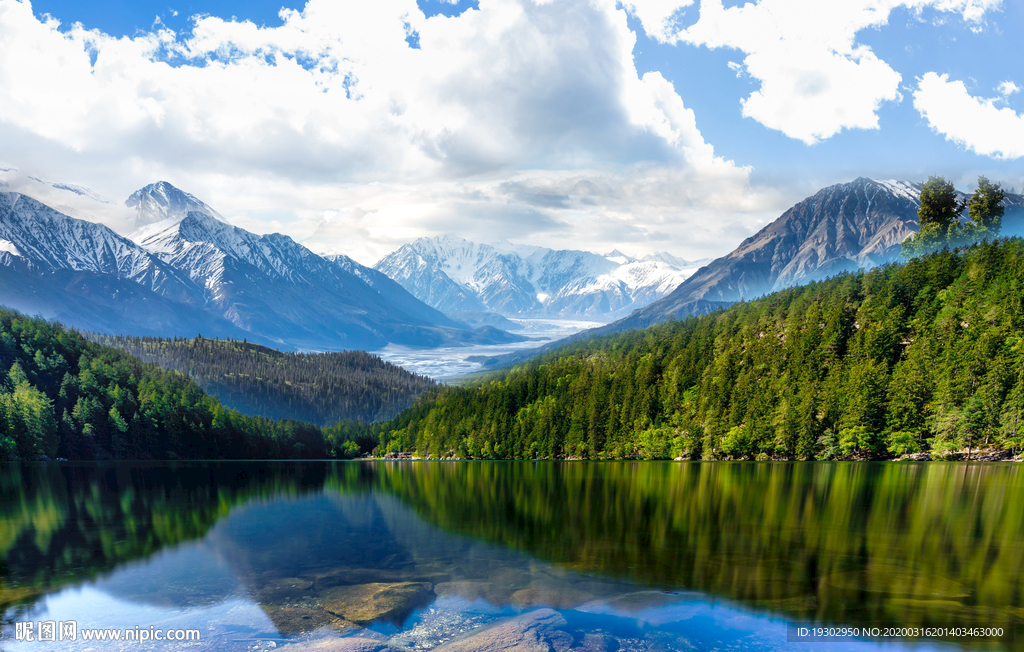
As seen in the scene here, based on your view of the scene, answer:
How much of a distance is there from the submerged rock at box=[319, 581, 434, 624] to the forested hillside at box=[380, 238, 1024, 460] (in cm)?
12432

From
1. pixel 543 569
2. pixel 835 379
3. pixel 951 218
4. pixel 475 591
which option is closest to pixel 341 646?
pixel 475 591

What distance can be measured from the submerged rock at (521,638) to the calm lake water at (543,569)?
6.5 inches

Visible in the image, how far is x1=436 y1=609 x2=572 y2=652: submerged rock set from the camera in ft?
80.9

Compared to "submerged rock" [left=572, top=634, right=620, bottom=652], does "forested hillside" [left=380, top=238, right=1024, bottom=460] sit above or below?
above

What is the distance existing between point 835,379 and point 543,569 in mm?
129484

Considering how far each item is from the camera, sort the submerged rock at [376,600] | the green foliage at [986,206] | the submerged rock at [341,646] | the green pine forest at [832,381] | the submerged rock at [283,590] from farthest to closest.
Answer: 1. the green foliage at [986,206]
2. the green pine forest at [832,381]
3. the submerged rock at [283,590]
4. the submerged rock at [376,600]
5. the submerged rock at [341,646]

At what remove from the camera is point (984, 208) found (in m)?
170

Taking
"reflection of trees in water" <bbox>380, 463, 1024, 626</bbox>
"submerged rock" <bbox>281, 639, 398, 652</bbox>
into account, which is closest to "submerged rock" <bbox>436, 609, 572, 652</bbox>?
"submerged rock" <bbox>281, 639, 398, 652</bbox>

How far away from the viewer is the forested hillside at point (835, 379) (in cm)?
11975

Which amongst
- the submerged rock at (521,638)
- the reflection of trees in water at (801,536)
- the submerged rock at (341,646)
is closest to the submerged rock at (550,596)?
the submerged rock at (521,638)

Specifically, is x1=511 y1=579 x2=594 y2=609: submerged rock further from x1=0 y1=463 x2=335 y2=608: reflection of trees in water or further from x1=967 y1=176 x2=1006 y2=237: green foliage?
x1=967 y1=176 x2=1006 y2=237: green foliage

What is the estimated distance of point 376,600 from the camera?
105ft

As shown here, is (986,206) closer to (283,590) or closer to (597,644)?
(597,644)

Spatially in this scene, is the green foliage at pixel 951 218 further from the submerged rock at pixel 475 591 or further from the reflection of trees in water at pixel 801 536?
the submerged rock at pixel 475 591
